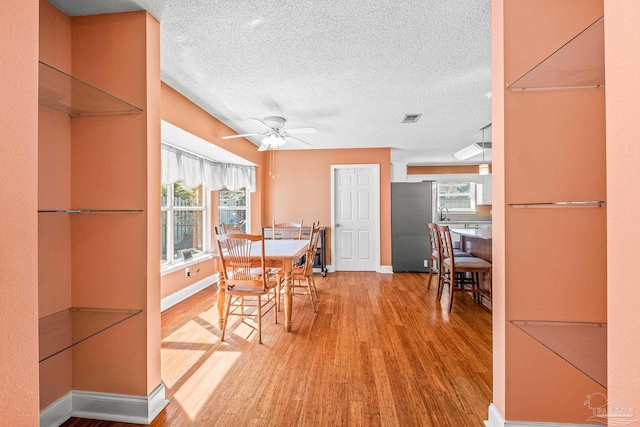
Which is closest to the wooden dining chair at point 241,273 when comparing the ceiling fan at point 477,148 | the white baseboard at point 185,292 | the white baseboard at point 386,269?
the white baseboard at point 185,292

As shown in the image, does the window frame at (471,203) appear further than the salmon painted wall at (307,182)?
Yes

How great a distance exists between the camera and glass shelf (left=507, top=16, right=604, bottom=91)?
919 mm

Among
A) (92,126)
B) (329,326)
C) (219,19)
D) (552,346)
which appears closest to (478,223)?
(329,326)

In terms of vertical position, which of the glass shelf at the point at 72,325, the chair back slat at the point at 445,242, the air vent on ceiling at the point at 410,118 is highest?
the air vent on ceiling at the point at 410,118

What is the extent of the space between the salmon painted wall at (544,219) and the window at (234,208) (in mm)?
4447

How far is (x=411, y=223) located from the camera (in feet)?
17.9

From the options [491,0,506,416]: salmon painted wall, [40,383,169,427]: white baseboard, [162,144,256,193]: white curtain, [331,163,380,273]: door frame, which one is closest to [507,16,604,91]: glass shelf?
[491,0,506,416]: salmon painted wall

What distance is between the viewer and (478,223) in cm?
663

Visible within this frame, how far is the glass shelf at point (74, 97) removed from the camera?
4.05ft

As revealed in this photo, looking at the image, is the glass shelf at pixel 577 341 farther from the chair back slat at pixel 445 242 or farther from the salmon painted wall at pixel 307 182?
the salmon painted wall at pixel 307 182

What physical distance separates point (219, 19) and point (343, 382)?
2.51 metres

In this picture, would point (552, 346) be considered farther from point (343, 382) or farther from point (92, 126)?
point (92, 126)

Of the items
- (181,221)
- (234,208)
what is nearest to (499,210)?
(181,221)

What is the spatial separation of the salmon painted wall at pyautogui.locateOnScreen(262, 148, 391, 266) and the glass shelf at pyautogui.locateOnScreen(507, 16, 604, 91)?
13.6 feet
